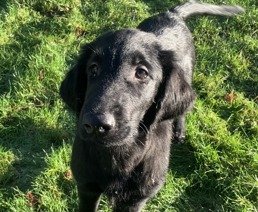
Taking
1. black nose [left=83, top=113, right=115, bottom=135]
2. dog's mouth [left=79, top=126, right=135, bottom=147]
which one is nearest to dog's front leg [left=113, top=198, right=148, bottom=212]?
dog's mouth [left=79, top=126, right=135, bottom=147]

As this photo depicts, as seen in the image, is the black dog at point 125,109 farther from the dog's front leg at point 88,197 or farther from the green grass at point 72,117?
the green grass at point 72,117

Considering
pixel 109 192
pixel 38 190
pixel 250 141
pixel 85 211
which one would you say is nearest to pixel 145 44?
pixel 109 192

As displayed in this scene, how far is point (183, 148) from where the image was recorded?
3936mm

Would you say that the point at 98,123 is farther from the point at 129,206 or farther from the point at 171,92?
the point at 129,206

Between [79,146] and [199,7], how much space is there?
2062 millimetres

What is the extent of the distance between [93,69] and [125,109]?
403 millimetres

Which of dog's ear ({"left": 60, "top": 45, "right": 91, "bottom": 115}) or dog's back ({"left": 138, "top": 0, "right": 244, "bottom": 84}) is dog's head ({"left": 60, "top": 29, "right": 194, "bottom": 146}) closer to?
dog's ear ({"left": 60, "top": 45, "right": 91, "bottom": 115})

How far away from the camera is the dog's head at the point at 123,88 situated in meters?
2.33

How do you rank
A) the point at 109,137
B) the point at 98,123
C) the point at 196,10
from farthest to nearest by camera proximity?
the point at 196,10 < the point at 109,137 < the point at 98,123

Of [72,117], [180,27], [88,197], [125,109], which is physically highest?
[125,109]

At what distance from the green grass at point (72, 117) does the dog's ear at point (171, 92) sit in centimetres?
97

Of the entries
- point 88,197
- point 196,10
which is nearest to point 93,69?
point 88,197

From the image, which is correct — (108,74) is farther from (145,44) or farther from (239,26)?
(239,26)

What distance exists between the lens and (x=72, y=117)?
3.95m
